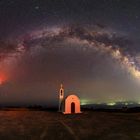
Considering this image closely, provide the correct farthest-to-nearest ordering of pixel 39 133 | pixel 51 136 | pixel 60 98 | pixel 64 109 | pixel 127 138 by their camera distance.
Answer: pixel 60 98 → pixel 64 109 → pixel 39 133 → pixel 51 136 → pixel 127 138

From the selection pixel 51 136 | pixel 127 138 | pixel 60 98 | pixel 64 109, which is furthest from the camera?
pixel 60 98

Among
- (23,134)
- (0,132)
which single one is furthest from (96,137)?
(0,132)

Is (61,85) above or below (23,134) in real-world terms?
above

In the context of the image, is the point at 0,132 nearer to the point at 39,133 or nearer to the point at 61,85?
the point at 39,133

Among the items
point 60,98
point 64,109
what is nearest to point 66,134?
point 64,109

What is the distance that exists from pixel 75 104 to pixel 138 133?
22719 millimetres

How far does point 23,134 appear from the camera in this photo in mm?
17969

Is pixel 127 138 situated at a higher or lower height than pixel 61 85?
lower

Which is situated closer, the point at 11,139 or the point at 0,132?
the point at 11,139

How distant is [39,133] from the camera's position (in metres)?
18.2

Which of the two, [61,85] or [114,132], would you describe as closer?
[114,132]

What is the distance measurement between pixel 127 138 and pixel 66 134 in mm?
4645

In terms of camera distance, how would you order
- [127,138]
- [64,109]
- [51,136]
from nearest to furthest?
[127,138], [51,136], [64,109]

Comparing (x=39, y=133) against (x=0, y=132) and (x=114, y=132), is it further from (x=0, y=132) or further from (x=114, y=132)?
(x=114, y=132)
